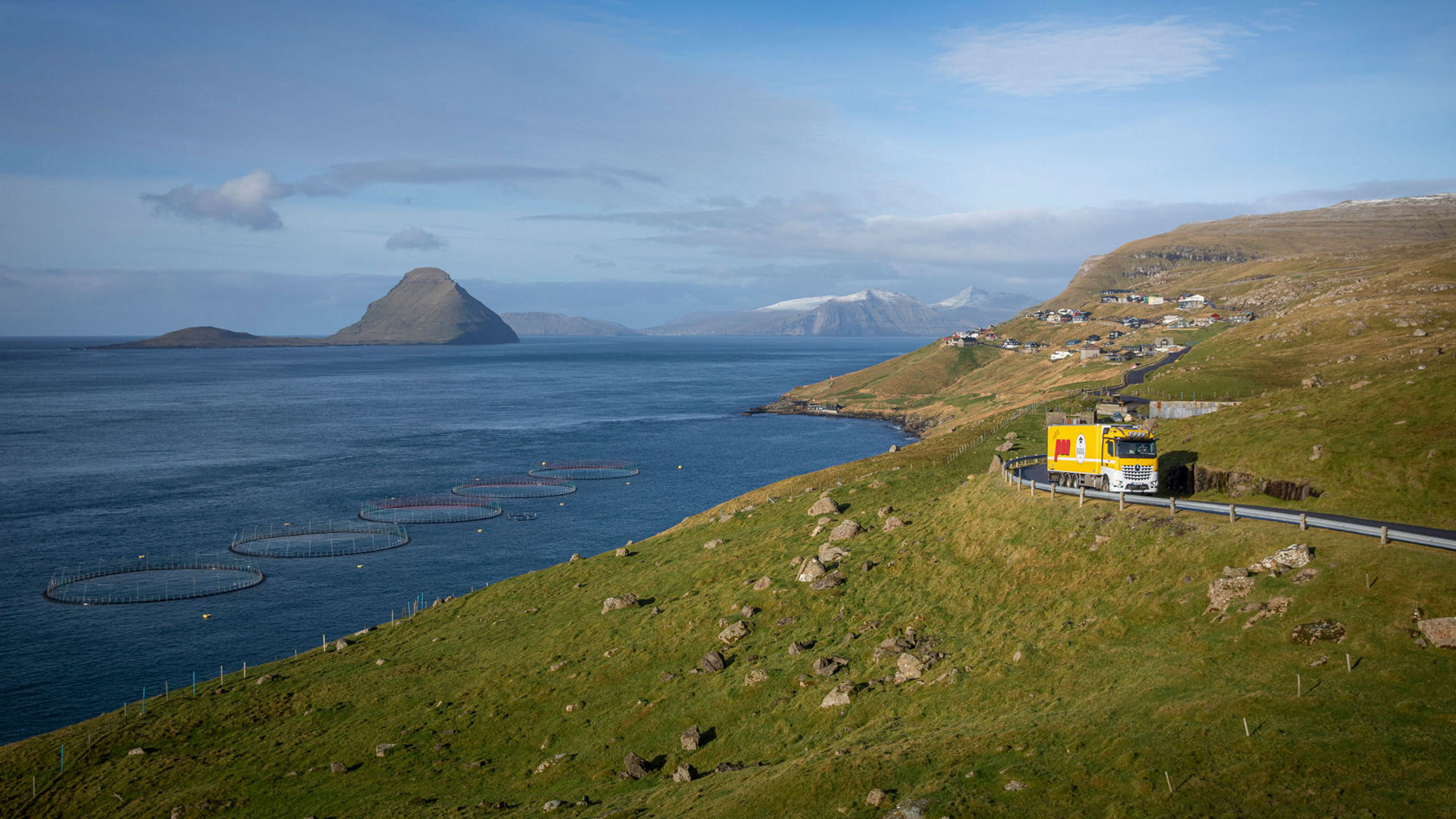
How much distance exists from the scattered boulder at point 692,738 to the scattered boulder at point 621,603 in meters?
19.0

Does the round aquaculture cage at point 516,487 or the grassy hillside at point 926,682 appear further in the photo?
the round aquaculture cage at point 516,487

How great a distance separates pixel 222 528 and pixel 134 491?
112 ft

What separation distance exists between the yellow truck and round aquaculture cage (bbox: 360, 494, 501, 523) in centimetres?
8602

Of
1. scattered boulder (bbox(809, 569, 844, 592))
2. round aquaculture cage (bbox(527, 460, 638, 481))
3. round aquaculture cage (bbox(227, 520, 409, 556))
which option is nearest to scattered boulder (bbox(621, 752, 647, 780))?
scattered boulder (bbox(809, 569, 844, 592))

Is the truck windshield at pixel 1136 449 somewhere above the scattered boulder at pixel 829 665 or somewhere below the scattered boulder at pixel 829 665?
above

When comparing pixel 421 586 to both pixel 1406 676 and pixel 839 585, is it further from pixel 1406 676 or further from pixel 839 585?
pixel 1406 676

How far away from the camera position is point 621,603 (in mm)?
58969

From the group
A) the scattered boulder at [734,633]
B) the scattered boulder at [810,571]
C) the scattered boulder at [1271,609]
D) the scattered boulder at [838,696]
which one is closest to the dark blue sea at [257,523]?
the scattered boulder at [734,633]

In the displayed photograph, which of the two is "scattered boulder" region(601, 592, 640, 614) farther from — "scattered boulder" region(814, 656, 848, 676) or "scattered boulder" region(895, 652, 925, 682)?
"scattered boulder" region(895, 652, 925, 682)

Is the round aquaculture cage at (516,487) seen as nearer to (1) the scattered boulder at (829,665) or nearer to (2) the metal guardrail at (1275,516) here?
(2) the metal guardrail at (1275,516)

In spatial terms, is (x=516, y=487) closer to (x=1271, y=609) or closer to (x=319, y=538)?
(x=319, y=538)

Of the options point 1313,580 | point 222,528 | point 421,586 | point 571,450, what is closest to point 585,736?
point 1313,580

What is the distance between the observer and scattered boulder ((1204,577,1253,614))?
35844 millimetres

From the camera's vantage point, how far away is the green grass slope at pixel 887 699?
27.1 meters
